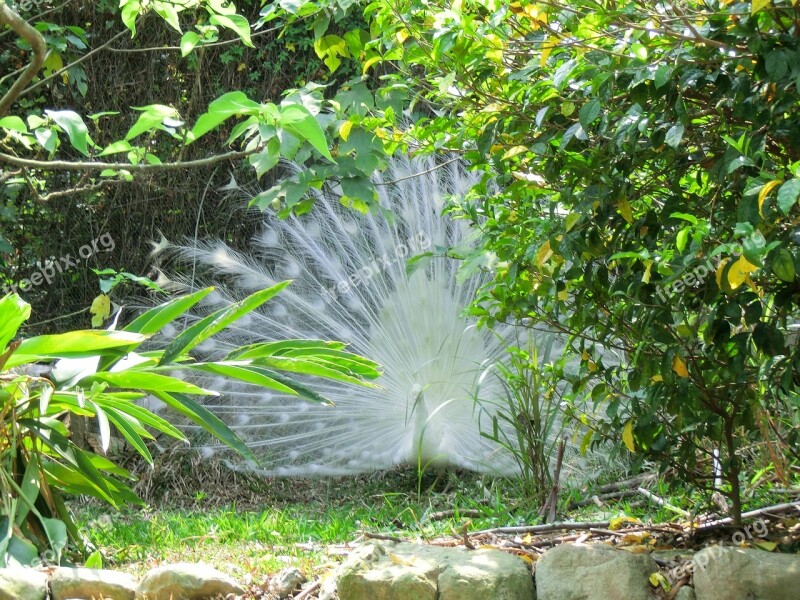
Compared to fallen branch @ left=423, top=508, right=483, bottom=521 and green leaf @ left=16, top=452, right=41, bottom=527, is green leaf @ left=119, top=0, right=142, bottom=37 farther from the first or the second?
fallen branch @ left=423, top=508, right=483, bottom=521

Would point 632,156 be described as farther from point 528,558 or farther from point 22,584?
point 22,584

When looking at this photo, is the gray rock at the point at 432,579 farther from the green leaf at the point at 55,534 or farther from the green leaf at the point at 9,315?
the green leaf at the point at 9,315

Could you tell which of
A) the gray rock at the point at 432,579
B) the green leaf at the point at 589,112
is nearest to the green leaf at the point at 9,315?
the gray rock at the point at 432,579

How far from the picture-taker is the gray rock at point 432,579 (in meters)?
2.50

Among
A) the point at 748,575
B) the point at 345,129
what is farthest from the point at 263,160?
the point at 748,575

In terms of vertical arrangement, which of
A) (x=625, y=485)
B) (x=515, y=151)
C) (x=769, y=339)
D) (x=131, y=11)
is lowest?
(x=625, y=485)

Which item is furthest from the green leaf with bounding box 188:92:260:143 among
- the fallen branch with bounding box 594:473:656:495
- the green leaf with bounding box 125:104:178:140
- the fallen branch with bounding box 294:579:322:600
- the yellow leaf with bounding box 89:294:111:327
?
the yellow leaf with bounding box 89:294:111:327

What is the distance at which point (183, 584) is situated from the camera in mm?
2740

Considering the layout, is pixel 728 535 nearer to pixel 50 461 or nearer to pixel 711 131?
pixel 711 131

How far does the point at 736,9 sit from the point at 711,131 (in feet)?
1.57

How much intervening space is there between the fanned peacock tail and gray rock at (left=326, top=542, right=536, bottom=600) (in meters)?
2.72

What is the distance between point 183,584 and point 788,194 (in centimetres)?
213

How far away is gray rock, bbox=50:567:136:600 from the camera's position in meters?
2.76

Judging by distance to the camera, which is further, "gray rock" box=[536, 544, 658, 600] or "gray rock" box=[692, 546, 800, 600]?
"gray rock" box=[536, 544, 658, 600]
